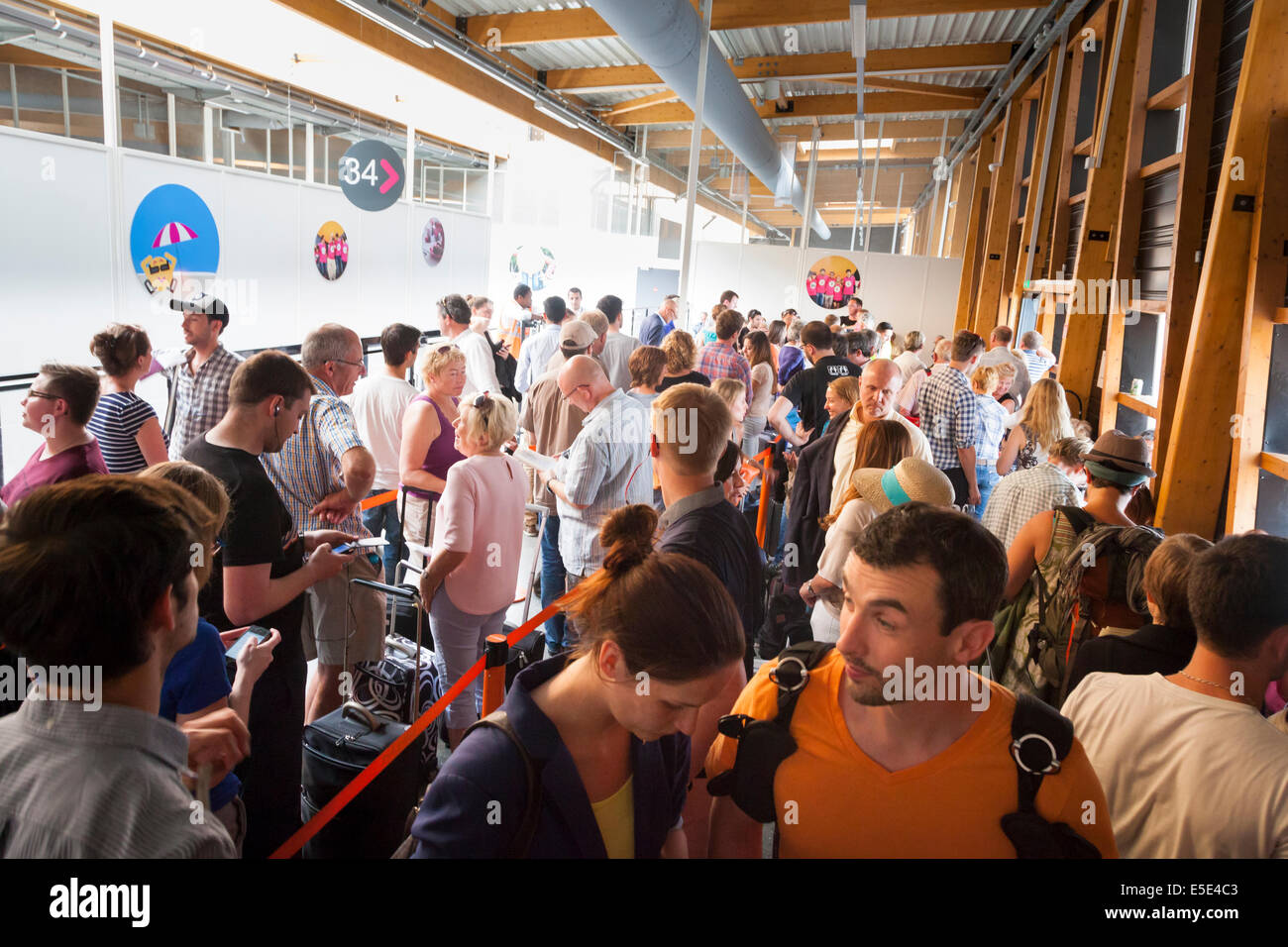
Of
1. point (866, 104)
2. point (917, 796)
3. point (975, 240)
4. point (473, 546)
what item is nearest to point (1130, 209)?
point (473, 546)

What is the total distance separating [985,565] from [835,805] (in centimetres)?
54

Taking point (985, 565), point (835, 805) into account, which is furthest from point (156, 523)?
point (985, 565)

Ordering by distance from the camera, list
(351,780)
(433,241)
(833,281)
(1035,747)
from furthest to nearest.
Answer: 1. (833,281)
2. (433,241)
3. (351,780)
4. (1035,747)

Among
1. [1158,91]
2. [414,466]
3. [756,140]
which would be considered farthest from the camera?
[756,140]

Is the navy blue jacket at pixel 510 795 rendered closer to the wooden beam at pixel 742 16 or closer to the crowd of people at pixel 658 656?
the crowd of people at pixel 658 656

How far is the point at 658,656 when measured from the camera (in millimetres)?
1322

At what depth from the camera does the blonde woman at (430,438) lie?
3.85 metres

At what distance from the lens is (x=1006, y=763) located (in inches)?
55.5

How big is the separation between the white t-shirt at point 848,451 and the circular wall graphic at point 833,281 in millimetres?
10493

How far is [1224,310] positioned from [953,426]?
5.01ft

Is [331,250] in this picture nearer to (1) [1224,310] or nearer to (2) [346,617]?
(2) [346,617]

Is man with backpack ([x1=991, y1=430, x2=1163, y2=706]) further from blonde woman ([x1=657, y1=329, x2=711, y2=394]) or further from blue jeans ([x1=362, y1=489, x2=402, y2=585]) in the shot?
blue jeans ([x1=362, y1=489, x2=402, y2=585])

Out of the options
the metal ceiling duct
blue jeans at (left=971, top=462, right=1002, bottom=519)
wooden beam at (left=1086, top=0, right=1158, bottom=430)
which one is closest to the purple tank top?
the metal ceiling duct

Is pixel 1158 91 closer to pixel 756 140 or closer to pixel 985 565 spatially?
pixel 756 140
